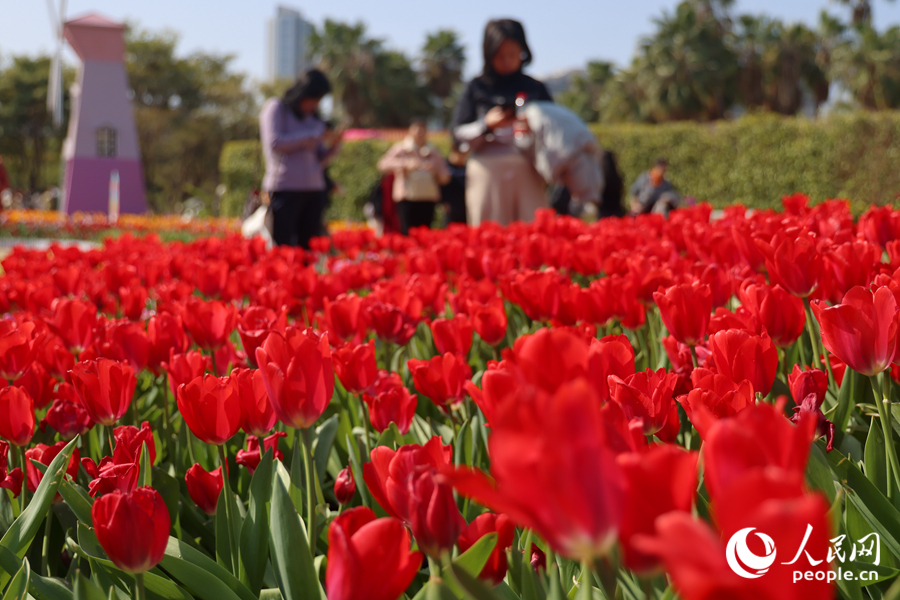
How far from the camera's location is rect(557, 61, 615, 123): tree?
172 ft

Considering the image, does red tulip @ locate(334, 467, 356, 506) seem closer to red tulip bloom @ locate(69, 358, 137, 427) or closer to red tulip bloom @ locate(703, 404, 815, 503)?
red tulip bloom @ locate(69, 358, 137, 427)

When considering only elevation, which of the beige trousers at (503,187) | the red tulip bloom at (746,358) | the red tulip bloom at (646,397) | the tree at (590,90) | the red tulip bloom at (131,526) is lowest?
the red tulip bloom at (131,526)

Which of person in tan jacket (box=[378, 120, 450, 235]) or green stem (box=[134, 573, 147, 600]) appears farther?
person in tan jacket (box=[378, 120, 450, 235])

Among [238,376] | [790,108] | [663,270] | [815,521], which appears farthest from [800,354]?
[790,108]

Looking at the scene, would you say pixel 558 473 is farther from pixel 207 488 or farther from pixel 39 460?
pixel 39 460

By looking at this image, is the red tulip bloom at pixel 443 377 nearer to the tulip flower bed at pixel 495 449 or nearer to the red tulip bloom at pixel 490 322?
the tulip flower bed at pixel 495 449

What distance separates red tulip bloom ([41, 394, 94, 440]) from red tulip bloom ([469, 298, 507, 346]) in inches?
28.7

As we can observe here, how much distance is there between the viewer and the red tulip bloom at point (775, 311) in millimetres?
1115

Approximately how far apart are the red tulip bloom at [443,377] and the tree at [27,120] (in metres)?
45.1

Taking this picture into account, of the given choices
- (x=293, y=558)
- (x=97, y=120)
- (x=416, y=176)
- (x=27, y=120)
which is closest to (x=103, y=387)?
(x=293, y=558)

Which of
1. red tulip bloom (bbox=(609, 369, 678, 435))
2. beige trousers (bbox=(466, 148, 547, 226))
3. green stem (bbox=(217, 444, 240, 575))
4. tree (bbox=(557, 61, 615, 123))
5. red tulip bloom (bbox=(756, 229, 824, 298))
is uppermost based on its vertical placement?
tree (bbox=(557, 61, 615, 123))

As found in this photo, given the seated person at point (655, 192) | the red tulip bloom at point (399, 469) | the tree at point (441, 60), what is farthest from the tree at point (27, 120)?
the red tulip bloom at point (399, 469)

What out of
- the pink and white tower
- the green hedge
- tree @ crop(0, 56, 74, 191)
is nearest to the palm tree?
tree @ crop(0, 56, 74, 191)

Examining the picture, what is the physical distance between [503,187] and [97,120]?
24273 millimetres
